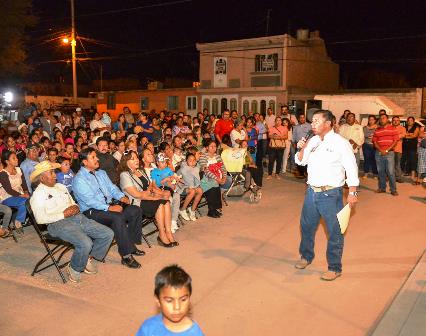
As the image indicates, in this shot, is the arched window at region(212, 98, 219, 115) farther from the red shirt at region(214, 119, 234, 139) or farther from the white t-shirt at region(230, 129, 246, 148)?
the white t-shirt at region(230, 129, 246, 148)

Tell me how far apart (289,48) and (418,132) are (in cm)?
1674

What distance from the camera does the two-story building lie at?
2773 cm

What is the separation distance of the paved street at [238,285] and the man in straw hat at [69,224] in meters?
0.24

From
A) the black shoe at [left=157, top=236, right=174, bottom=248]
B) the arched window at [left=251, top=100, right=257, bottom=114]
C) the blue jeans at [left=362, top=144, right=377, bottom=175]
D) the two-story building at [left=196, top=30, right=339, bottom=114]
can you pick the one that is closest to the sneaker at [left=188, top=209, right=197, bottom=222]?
the black shoe at [left=157, top=236, right=174, bottom=248]

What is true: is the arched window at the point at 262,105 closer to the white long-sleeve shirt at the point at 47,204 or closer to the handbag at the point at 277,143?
the handbag at the point at 277,143

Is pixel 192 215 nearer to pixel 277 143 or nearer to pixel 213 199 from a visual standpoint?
pixel 213 199

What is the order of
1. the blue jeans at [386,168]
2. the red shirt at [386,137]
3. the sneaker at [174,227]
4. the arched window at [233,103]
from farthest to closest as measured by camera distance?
the arched window at [233,103], the red shirt at [386,137], the blue jeans at [386,168], the sneaker at [174,227]

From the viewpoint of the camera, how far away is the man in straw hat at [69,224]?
5.27 m

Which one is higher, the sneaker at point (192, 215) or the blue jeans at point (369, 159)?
the blue jeans at point (369, 159)

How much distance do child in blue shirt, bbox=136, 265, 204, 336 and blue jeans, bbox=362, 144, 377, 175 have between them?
34.8 ft

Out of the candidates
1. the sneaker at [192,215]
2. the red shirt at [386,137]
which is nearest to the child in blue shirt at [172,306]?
the sneaker at [192,215]

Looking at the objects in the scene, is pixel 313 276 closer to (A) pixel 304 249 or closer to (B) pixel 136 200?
(A) pixel 304 249

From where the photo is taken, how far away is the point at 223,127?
1232 cm

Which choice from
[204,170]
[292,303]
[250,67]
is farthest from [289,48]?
[292,303]
